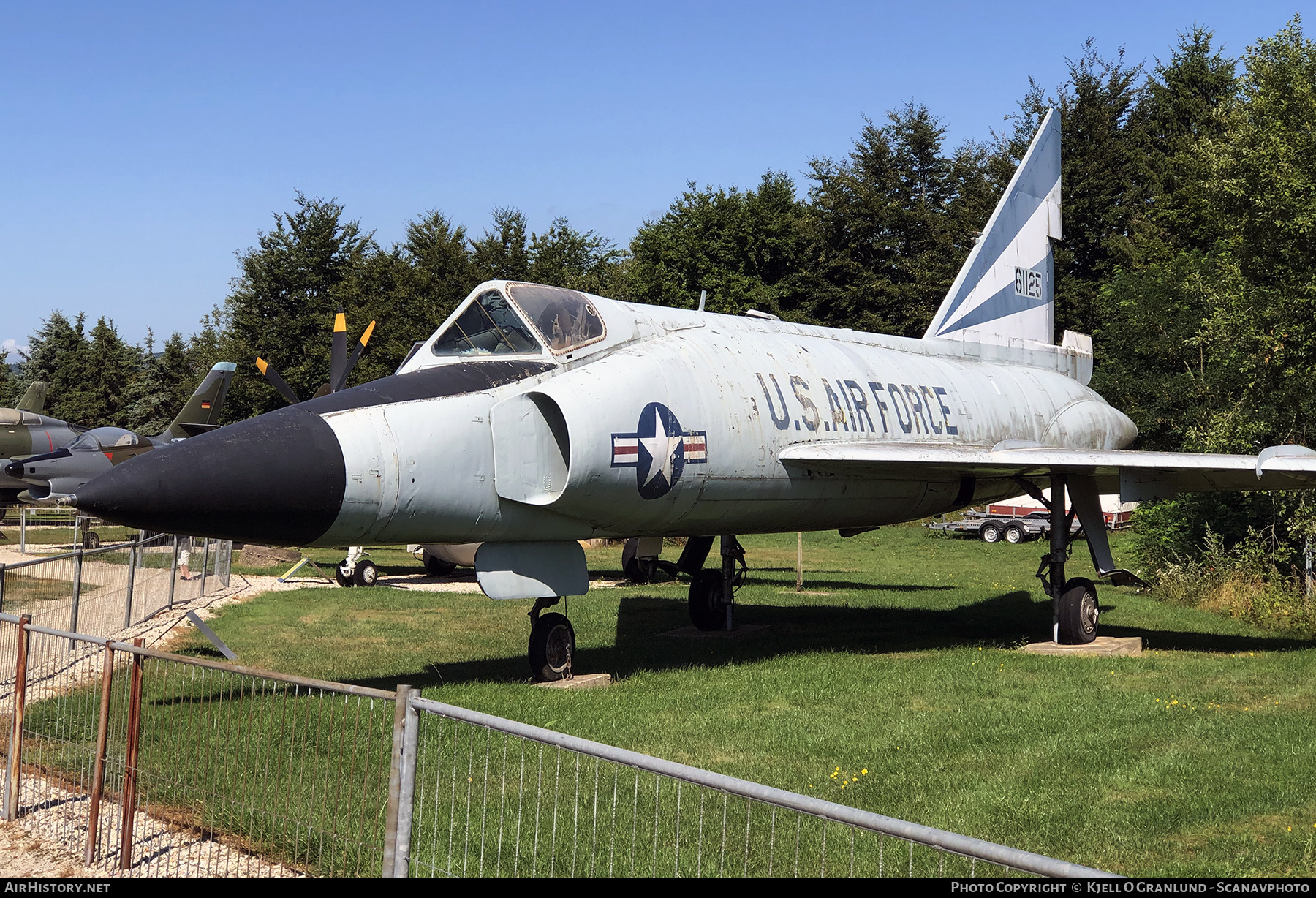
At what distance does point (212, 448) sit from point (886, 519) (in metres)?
8.12

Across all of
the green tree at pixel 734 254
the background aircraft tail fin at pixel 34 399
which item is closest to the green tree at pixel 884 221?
the green tree at pixel 734 254

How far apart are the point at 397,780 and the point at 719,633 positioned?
10.6m

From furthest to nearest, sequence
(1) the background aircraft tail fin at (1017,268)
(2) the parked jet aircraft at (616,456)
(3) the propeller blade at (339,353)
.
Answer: (1) the background aircraft tail fin at (1017,268)
(3) the propeller blade at (339,353)
(2) the parked jet aircraft at (616,456)

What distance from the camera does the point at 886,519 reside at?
1300 cm

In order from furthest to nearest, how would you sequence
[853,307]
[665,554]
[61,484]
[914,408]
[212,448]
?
[853,307] → [665,554] → [61,484] → [914,408] → [212,448]

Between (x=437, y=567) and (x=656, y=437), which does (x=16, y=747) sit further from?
(x=437, y=567)

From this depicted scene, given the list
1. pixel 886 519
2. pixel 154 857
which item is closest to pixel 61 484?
pixel 886 519

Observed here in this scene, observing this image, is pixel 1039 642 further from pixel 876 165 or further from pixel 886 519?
pixel 876 165

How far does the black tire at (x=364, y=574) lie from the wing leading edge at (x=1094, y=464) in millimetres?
12421

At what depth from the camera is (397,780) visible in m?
4.04

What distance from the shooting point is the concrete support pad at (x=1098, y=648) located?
1237cm

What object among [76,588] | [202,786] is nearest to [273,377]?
[76,588]

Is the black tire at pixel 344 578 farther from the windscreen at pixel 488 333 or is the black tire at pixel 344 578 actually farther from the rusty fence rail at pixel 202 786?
the rusty fence rail at pixel 202 786

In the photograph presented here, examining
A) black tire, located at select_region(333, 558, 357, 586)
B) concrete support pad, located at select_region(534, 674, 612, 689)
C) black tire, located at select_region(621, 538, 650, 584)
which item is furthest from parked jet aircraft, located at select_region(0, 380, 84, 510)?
concrete support pad, located at select_region(534, 674, 612, 689)
